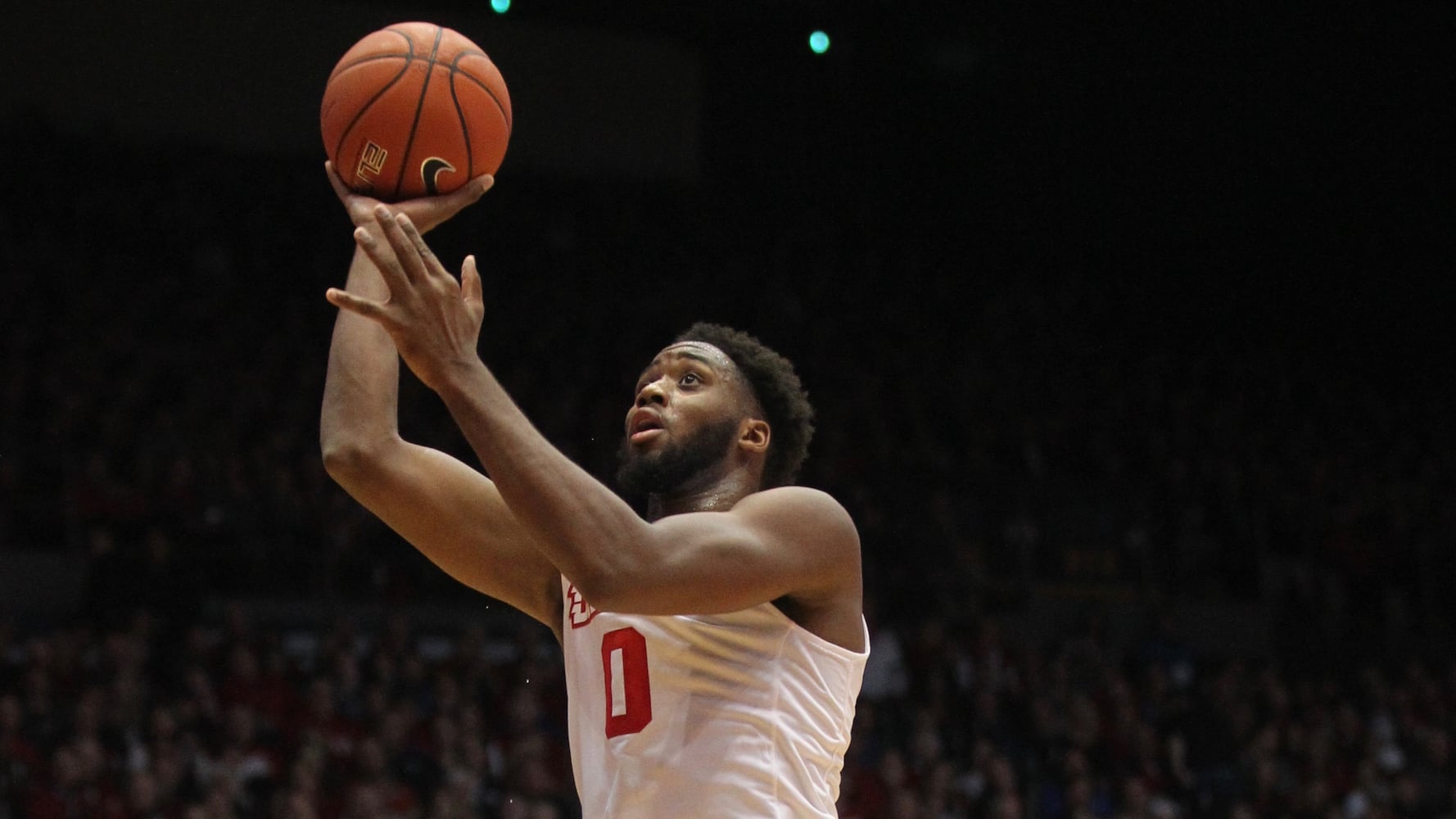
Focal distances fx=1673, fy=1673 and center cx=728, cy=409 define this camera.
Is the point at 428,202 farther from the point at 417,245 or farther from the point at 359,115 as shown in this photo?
the point at 417,245

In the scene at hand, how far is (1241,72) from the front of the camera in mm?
17250

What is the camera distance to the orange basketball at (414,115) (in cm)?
311

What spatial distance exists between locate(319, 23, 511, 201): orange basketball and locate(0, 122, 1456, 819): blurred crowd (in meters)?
5.31

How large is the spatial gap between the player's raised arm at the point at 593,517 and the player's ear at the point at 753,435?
0.34 metres

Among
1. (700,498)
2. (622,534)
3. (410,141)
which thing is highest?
(410,141)

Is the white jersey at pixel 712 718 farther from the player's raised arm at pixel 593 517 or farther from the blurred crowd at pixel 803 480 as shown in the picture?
the blurred crowd at pixel 803 480

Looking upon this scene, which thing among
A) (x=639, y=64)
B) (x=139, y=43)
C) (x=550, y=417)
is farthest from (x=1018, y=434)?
(x=139, y=43)

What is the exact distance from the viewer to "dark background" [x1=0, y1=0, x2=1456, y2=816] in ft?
34.1

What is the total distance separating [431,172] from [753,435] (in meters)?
0.77

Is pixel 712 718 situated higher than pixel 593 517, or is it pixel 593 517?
pixel 593 517

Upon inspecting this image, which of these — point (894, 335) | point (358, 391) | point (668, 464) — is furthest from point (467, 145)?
point (894, 335)

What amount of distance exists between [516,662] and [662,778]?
23.6 feet

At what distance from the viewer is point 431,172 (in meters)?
3.11

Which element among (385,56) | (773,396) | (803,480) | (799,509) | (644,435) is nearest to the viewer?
(799,509)
